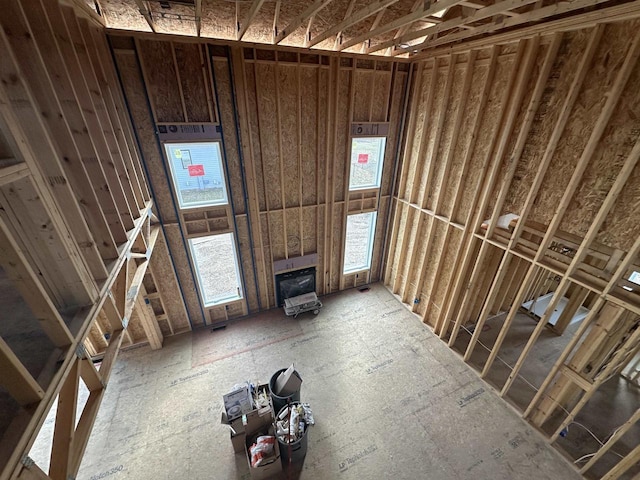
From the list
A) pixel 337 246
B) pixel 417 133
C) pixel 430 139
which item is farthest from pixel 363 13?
pixel 337 246

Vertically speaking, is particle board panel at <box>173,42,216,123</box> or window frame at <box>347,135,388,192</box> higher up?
particle board panel at <box>173,42,216,123</box>

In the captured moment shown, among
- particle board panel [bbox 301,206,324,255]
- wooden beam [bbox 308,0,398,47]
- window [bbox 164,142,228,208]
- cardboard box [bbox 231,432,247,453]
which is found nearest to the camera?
wooden beam [bbox 308,0,398,47]

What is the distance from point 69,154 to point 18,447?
2308mm

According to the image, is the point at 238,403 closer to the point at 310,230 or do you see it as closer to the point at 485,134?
the point at 310,230

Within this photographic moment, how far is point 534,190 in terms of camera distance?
400 centimetres

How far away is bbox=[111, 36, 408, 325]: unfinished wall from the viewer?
4.48 meters

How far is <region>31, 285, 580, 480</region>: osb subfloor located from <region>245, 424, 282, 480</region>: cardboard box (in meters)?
0.26

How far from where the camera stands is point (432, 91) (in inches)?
211

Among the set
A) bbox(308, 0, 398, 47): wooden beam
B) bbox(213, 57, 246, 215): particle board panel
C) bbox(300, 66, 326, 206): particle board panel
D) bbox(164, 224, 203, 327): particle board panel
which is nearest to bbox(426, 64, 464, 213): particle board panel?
bbox(308, 0, 398, 47): wooden beam

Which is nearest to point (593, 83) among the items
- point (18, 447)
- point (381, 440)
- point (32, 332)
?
point (381, 440)

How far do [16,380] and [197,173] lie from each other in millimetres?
4330

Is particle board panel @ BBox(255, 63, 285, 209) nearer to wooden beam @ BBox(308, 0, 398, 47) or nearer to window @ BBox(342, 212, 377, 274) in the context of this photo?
wooden beam @ BBox(308, 0, 398, 47)

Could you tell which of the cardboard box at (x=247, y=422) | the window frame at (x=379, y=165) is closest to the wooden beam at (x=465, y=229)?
the window frame at (x=379, y=165)

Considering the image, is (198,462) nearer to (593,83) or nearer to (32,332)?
(32,332)
